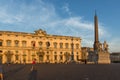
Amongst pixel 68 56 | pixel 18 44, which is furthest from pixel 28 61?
pixel 68 56

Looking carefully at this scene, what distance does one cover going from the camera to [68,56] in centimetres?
7900

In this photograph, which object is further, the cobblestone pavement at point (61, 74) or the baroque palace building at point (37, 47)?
the baroque palace building at point (37, 47)

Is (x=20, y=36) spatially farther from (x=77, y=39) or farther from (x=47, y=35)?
(x=77, y=39)

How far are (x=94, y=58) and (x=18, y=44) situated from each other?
2778 centimetres

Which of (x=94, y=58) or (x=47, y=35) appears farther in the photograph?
(x=47, y=35)

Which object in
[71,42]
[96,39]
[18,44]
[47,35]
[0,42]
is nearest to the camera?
[96,39]

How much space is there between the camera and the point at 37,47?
72062mm

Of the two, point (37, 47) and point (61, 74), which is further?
point (37, 47)

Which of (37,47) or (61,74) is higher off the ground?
(37,47)

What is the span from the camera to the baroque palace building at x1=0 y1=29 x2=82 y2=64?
65.4 metres

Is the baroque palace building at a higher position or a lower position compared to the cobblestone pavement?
higher

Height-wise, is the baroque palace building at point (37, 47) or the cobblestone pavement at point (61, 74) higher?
the baroque palace building at point (37, 47)

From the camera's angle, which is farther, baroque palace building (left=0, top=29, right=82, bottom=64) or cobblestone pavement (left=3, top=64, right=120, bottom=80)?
baroque palace building (left=0, top=29, right=82, bottom=64)

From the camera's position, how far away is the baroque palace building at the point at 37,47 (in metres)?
65.4
